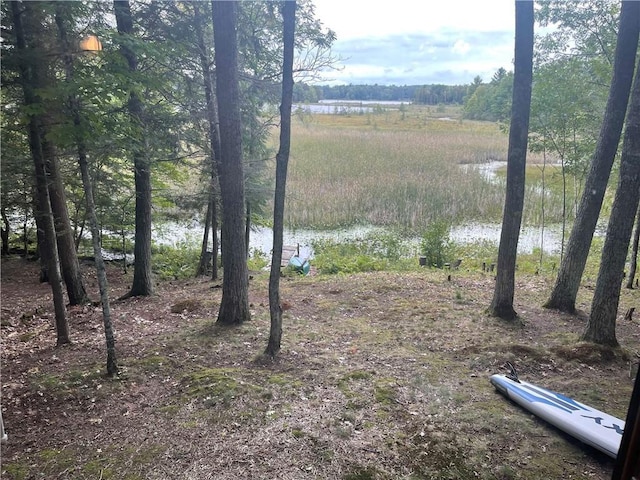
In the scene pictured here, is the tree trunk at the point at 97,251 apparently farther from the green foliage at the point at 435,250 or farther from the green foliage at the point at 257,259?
the green foliage at the point at 435,250

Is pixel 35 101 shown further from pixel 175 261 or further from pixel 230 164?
pixel 175 261

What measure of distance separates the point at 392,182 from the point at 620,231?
49.5ft

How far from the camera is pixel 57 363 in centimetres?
521

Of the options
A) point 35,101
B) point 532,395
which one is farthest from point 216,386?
point 35,101

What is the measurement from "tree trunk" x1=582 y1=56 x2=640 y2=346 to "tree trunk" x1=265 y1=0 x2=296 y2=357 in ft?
13.3

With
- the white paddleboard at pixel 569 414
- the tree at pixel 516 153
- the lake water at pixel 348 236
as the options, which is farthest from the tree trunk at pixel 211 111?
the white paddleboard at pixel 569 414

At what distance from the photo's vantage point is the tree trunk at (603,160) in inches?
222

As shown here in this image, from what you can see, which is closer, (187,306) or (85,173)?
(85,173)

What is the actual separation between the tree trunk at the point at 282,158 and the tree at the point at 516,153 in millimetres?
3273

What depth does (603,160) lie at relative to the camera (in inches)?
242

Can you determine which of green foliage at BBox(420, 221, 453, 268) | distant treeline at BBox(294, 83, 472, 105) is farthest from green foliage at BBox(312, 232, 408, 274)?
distant treeline at BBox(294, 83, 472, 105)

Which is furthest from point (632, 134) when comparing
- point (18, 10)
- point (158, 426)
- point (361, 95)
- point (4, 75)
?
point (361, 95)

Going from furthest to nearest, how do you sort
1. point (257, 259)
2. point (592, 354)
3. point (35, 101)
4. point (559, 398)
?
point (257, 259), point (592, 354), point (35, 101), point (559, 398)

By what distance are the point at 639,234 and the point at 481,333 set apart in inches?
217
